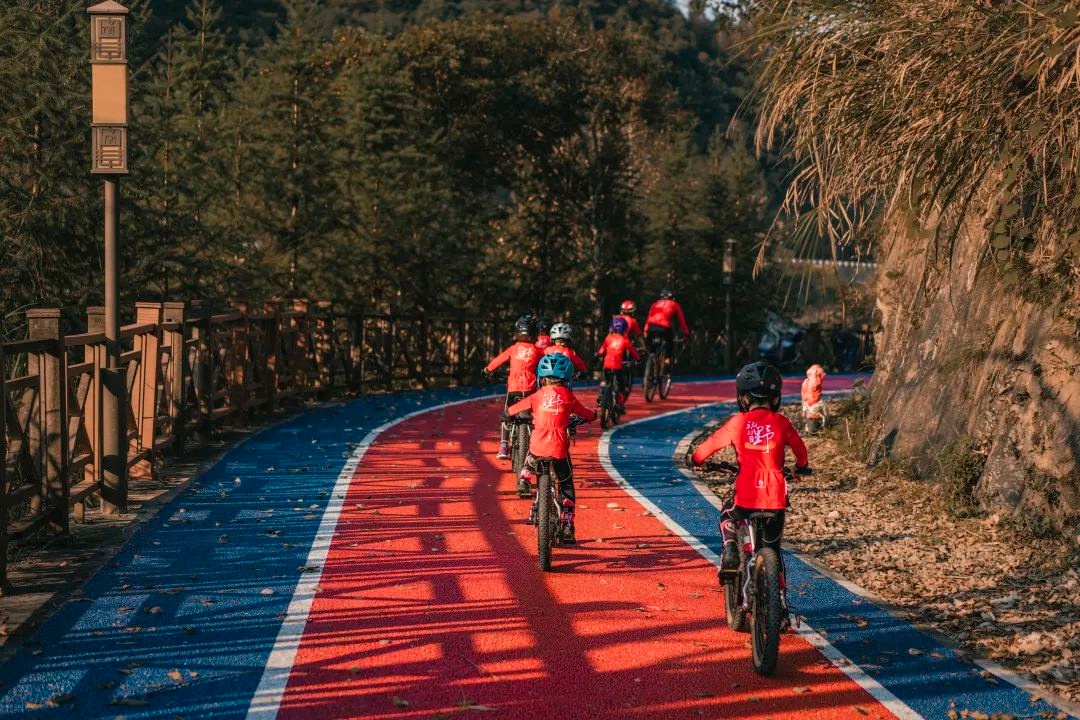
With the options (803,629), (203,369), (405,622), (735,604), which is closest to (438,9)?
(203,369)

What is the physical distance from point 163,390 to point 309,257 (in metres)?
14.7

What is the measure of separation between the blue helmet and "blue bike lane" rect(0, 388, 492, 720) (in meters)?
2.48

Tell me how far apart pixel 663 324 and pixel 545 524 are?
14442 mm

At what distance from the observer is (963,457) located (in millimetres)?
11672

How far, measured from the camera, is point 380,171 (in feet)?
99.0

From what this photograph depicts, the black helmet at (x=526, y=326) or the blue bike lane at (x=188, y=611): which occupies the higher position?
the black helmet at (x=526, y=326)

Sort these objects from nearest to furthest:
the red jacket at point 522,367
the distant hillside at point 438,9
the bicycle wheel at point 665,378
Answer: the red jacket at point 522,367
the bicycle wheel at point 665,378
the distant hillside at point 438,9

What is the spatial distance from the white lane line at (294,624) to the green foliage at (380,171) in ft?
18.7

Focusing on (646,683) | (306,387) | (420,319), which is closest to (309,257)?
(420,319)

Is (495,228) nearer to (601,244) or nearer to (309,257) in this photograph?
(601,244)

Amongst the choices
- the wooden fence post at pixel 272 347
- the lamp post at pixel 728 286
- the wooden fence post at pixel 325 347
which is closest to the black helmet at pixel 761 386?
the wooden fence post at pixel 272 347

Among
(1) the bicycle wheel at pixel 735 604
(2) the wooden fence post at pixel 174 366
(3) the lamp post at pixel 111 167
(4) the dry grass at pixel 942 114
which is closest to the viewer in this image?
(1) the bicycle wheel at pixel 735 604

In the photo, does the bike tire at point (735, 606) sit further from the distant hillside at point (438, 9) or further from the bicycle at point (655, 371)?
the distant hillside at point (438, 9)

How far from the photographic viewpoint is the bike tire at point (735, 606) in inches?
303
